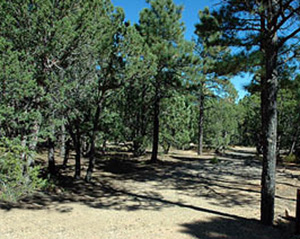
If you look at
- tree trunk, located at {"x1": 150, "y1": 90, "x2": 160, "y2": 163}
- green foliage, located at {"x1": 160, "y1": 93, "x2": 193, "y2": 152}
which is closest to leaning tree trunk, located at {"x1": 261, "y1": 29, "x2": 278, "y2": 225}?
tree trunk, located at {"x1": 150, "y1": 90, "x2": 160, "y2": 163}

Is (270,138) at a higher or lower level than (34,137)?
higher

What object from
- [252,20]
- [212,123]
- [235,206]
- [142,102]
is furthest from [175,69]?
[212,123]

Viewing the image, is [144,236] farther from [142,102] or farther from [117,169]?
[142,102]

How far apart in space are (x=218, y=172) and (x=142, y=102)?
6.33 meters

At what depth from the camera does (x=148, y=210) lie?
20.6 feet

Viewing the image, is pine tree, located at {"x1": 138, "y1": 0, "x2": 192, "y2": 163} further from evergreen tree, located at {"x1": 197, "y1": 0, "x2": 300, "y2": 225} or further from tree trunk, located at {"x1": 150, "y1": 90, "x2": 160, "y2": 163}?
evergreen tree, located at {"x1": 197, "y1": 0, "x2": 300, "y2": 225}

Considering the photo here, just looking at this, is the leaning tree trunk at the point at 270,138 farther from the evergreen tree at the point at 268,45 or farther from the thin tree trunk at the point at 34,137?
the thin tree trunk at the point at 34,137

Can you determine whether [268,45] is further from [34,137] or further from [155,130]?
[155,130]

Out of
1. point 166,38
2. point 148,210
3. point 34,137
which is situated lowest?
point 148,210

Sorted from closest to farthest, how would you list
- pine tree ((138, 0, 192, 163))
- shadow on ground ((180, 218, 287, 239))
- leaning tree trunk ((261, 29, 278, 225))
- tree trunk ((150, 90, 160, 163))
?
shadow on ground ((180, 218, 287, 239))
leaning tree trunk ((261, 29, 278, 225))
pine tree ((138, 0, 192, 163))
tree trunk ((150, 90, 160, 163))

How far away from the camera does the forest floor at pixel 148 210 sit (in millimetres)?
4727

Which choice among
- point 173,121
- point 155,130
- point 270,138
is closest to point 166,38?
point 155,130

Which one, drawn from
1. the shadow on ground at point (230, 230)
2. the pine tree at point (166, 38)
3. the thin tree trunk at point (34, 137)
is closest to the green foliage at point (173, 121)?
the pine tree at point (166, 38)

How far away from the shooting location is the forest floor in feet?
15.5
